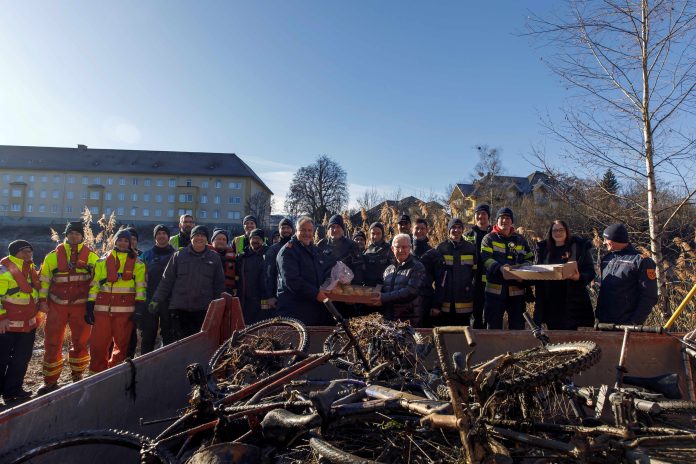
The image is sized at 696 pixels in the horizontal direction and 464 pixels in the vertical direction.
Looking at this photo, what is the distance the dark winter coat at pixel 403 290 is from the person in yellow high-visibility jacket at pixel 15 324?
4.19 meters

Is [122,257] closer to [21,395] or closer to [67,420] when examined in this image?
[21,395]

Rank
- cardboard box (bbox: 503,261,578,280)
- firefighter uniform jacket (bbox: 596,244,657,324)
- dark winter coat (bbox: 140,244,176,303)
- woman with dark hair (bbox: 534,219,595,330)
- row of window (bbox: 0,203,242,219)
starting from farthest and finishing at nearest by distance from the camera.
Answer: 1. row of window (bbox: 0,203,242,219)
2. dark winter coat (bbox: 140,244,176,303)
3. woman with dark hair (bbox: 534,219,595,330)
4. cardboard box (bbox: 503,261,578,280)
5. firefighter uniform jacket (bbox: 596,244,657,324)

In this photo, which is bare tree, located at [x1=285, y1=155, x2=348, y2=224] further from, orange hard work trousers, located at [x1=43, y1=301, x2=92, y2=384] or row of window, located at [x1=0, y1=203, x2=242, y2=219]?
orange hard work trousers, located at [x1=43, y1=301, x2=92, y2=384]

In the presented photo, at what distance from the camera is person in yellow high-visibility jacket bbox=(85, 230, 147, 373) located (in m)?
5.89

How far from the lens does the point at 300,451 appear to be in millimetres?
2277

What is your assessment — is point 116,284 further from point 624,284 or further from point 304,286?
point 624,284

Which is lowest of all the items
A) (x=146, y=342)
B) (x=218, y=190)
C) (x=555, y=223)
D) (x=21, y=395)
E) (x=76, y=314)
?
(x=21, y=395)

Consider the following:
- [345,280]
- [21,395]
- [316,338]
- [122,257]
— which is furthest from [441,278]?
[21,395]

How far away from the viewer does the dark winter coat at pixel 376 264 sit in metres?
5.80

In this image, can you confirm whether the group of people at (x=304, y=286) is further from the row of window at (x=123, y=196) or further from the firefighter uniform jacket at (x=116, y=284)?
the row of window at (x=123, y=196)

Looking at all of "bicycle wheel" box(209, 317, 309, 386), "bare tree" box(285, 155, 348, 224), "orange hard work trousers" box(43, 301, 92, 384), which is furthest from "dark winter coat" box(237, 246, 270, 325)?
"bare tree" box(285, 155, 348, 224)

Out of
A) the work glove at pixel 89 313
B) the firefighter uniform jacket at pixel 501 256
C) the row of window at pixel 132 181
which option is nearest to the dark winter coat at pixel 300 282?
the firefighter uniform jacket at pixel 501 256

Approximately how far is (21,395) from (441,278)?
509 centimetres

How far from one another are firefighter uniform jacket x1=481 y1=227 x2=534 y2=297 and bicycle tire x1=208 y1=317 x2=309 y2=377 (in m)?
2.44
